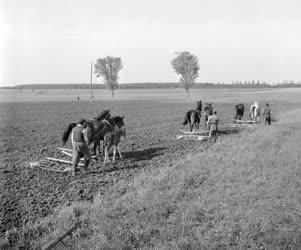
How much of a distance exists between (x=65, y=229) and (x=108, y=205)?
55.6 inches

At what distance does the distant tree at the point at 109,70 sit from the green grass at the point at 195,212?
83.7m

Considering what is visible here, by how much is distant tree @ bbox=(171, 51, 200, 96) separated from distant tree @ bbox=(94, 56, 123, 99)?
15.0 m

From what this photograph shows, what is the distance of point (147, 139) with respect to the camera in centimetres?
1852

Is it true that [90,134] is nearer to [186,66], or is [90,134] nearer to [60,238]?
[60,238]

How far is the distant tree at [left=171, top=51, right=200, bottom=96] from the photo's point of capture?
9175 centimetres

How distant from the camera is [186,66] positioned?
92.1m

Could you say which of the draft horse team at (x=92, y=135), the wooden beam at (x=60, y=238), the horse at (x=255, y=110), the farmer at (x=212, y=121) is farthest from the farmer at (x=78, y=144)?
the horse at (x=255, y=110)

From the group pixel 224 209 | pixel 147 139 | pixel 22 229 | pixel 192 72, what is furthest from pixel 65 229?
pixel 192 72

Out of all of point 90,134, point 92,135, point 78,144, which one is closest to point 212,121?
point 92,135

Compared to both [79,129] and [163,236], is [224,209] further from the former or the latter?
[79,129]

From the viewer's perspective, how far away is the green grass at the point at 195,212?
6203 mm

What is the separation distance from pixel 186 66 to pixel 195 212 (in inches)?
3413

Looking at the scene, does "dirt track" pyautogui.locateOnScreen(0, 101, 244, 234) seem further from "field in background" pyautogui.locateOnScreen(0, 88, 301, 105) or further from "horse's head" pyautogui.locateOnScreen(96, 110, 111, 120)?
"field in background" pyautogui.locateOnScreen(0, 88, 301, 105)

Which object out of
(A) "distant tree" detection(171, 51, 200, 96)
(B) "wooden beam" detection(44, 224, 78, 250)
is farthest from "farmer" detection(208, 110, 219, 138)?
(A) "distant tree" detection(171, 51, 200, 96)
